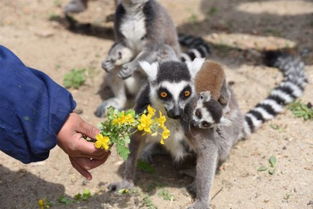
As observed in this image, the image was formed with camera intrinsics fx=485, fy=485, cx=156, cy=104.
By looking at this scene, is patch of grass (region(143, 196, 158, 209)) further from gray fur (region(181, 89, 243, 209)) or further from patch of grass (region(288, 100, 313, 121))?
patch of grass (region(288, 100, 313, 121))

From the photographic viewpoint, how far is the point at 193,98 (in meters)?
4.08

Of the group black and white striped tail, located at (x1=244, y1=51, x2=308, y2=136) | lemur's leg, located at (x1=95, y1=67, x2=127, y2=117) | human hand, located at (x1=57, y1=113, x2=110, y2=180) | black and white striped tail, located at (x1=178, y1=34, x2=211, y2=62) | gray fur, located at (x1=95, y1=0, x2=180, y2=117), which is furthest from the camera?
black and white striped tail, located at (x1=178, y1=34, x2=211, y2=62)

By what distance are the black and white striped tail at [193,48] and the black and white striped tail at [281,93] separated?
2.76ft

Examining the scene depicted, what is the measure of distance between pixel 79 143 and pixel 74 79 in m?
2.99

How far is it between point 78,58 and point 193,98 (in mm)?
2741

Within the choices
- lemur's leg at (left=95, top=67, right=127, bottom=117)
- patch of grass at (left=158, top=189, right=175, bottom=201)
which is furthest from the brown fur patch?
lemur's leg at (left=95, top=67, right=127, bottom=117)

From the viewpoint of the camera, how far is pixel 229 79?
5.77 meters

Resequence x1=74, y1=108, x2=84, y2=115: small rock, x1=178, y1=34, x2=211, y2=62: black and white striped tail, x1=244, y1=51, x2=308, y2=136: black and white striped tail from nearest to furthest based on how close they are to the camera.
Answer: x1=244, y1=51, x2=308, y2=136: black and white striped tail
x1=74, y1=108, x2=84, y2=115: small rock
x1=178, y1=34, x2=211, y2=62: black and white striped tail

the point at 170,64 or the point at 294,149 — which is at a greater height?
the point at 170,64

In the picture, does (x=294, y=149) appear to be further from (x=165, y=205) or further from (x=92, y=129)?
(x=92, y=129)

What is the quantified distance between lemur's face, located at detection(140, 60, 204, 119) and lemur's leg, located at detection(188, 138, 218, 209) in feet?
1.07

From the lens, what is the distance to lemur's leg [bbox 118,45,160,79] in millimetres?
5336

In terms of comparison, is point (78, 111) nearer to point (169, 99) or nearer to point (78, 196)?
point (78, 196)

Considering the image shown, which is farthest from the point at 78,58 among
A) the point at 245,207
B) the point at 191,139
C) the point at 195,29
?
the point at 245,207
